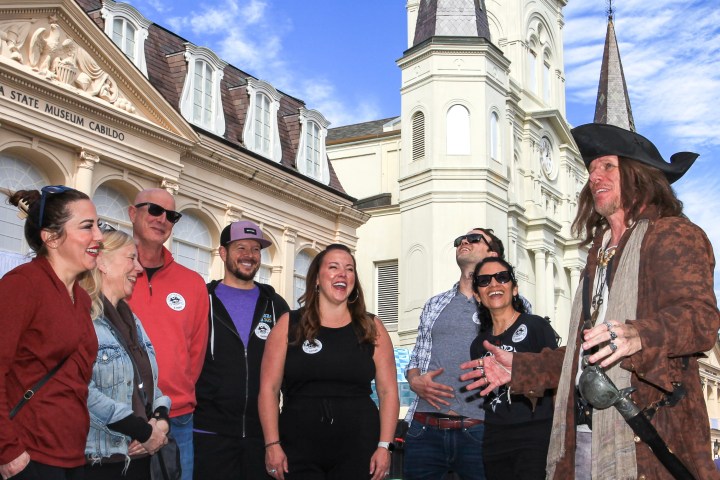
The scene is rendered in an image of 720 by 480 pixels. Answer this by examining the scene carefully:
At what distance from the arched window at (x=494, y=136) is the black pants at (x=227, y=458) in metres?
30.8

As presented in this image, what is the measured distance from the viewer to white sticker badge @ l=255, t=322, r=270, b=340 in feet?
23.1

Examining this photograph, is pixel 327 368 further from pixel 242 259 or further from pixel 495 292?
pixel 242 259

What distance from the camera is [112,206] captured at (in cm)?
2122

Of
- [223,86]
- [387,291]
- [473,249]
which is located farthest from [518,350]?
[387,291]

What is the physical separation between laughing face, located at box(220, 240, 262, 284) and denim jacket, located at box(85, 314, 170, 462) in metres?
2.21

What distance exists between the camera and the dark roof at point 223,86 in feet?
75.6

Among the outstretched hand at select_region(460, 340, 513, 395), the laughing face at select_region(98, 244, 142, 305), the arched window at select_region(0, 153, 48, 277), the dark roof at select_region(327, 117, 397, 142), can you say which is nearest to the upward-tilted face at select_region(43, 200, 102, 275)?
the laughing face at select_region(98, 244, 142, 305)

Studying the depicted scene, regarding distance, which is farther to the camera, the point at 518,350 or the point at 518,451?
the point at 518,350

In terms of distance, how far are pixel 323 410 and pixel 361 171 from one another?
3680 centimetres

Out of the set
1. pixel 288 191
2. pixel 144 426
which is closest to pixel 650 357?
pixel 144 426

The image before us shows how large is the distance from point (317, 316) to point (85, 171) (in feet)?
49.8

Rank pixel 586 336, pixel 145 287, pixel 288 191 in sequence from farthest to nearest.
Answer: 1. pixel 288 191
2. pixel 145 287
3. pixel 586 336

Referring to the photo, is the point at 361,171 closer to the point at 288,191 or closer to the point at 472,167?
the point at 472,167

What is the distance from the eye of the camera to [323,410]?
5.83 metres
